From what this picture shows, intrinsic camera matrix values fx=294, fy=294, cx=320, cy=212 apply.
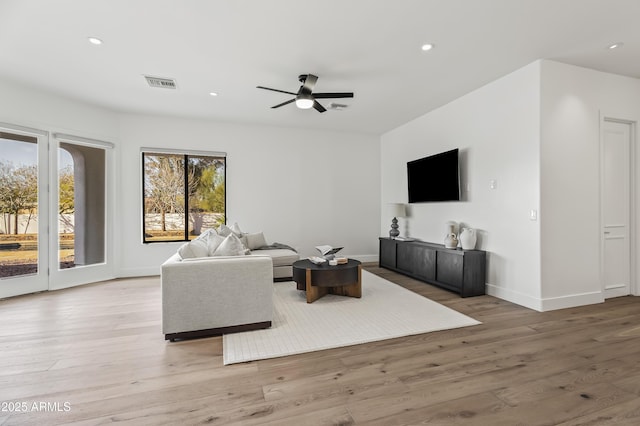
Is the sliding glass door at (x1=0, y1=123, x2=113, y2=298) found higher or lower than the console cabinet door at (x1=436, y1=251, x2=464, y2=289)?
higher

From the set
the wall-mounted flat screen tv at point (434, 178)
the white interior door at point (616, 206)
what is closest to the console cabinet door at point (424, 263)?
the wall-mounted flat screen tv at point (434, 178)

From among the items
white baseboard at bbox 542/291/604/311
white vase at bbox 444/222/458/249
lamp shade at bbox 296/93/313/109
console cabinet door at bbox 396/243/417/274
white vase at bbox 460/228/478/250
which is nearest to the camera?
white baseboard at bbox 542/291/604/311

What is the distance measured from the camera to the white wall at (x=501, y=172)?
3.51 metres

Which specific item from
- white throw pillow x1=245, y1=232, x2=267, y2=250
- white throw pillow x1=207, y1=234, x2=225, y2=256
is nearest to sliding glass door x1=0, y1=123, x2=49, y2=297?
white throw pillow x1=207, y1=234, x2=225, y2=256

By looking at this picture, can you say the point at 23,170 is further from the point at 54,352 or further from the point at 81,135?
the point at 54,352

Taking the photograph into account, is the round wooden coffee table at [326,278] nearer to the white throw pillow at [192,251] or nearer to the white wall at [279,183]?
the white throw pillow at [192,251]

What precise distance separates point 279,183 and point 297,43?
135 inches

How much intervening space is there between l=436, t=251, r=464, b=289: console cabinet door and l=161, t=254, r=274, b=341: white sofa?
263cm

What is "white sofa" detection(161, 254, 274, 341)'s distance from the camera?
8.70 feet

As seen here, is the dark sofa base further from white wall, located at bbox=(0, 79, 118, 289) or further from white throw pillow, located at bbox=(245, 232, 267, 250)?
white wall, located at bbox=(0, 79, 118, 289)

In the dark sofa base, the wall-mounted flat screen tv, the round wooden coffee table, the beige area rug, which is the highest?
the wall-mounted flat screen tv

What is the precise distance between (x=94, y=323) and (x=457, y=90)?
5443mm

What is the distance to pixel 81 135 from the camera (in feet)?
15.9

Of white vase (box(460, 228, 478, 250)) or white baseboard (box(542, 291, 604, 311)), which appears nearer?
white baseboard (box(542, 291, 604, 311))
